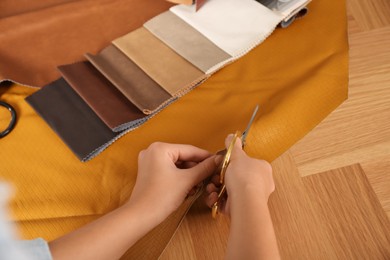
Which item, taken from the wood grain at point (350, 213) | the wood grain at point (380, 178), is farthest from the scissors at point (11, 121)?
the wood grain at point (380, 178)

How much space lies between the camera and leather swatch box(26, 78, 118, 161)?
743 mm

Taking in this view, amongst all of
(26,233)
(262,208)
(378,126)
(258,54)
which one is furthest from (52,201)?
(378,126)

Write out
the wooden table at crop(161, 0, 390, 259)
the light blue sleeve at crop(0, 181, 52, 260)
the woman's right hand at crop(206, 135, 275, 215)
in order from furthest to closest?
the wooden table at crop(161, 0, 390, 259) < the woman's right hand at crop(206, 135, 275, 215) < the light blue sleeve at crop(0, 181, 52, 260)

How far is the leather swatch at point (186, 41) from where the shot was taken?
2.70 feet

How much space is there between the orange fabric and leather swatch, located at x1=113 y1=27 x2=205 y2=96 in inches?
1.3

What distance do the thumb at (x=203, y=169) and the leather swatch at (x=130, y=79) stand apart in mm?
190

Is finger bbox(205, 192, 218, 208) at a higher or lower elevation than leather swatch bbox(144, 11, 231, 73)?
lower

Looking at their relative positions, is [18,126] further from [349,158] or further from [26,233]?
[349,158]

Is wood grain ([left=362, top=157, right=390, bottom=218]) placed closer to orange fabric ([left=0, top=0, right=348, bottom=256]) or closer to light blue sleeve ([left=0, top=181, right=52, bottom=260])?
orange fabric ([left=0, top=0, right=348, bottom=256])

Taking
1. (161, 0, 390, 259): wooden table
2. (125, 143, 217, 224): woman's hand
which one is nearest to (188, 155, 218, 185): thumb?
(125, 143, 217, 224): woman's hand

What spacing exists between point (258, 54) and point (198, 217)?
38cm

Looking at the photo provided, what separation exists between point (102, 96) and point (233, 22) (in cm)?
32

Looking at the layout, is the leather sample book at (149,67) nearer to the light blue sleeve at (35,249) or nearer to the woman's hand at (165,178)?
the woman's hand at (165,178)

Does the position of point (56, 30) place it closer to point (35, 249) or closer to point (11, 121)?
point (11, 121)
